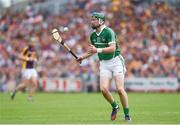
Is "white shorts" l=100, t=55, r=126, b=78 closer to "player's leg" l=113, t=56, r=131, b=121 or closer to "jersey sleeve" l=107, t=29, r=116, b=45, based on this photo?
"player's leg" l=113, t=56, r=131, b=121

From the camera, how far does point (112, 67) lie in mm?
17375

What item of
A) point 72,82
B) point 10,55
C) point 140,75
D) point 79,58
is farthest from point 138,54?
point 79,58

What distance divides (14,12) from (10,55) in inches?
240

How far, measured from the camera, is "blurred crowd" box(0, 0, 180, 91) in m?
38.7

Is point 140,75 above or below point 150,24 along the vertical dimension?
below

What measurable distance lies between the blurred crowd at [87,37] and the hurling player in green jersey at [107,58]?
19.4 meters

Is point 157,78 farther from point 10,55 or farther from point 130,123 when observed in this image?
point 130,123

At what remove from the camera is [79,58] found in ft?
58.1

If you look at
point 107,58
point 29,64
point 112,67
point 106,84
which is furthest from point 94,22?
point 29,64

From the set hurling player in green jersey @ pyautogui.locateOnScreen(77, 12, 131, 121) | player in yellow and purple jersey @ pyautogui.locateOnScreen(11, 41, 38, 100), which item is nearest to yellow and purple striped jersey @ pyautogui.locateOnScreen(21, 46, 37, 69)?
player in yellow and purple jersey @ pyautogui.locateOnScreen(11, 41, 38, 100)

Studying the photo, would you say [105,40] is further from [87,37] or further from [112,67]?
[87,37]

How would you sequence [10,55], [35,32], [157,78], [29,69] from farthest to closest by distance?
[35,32] < [10,55] < [157,78] < [29,69]

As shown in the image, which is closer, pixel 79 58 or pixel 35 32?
pixel 79 58

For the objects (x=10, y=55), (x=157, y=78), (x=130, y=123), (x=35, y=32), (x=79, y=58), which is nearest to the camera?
(x=130, y=123)
